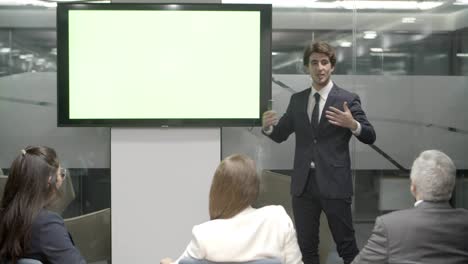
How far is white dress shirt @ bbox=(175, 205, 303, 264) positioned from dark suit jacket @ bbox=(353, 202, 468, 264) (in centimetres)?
35

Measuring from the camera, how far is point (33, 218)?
233cm

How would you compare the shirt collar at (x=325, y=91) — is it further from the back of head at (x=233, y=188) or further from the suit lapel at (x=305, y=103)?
the back of head at (x=233, y=188)

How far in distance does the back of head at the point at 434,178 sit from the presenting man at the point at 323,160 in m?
1.30

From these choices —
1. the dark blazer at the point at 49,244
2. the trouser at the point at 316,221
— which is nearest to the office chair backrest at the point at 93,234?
the trouser at the point at 316,221

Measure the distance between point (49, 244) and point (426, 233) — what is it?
5.14ft

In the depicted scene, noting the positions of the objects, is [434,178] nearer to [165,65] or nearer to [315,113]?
[315,113]

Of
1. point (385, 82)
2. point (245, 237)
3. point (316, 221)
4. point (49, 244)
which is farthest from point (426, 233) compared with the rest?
point (385, 82)

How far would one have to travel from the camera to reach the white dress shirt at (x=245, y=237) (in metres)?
2.12

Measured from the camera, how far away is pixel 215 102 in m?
4.22

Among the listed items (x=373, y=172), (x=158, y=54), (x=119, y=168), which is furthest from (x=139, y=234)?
(x=373, y=172)

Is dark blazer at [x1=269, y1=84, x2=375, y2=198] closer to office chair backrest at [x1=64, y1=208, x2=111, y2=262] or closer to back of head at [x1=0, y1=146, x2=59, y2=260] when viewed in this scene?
office chair backrest at [x1=64, y1=208, x2=111, y2=262]

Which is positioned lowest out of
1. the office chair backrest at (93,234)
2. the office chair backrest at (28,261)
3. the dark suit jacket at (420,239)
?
the office chair backrest at (93,234)

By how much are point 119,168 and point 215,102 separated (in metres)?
0.92

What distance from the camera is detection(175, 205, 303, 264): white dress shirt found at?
2121mm
